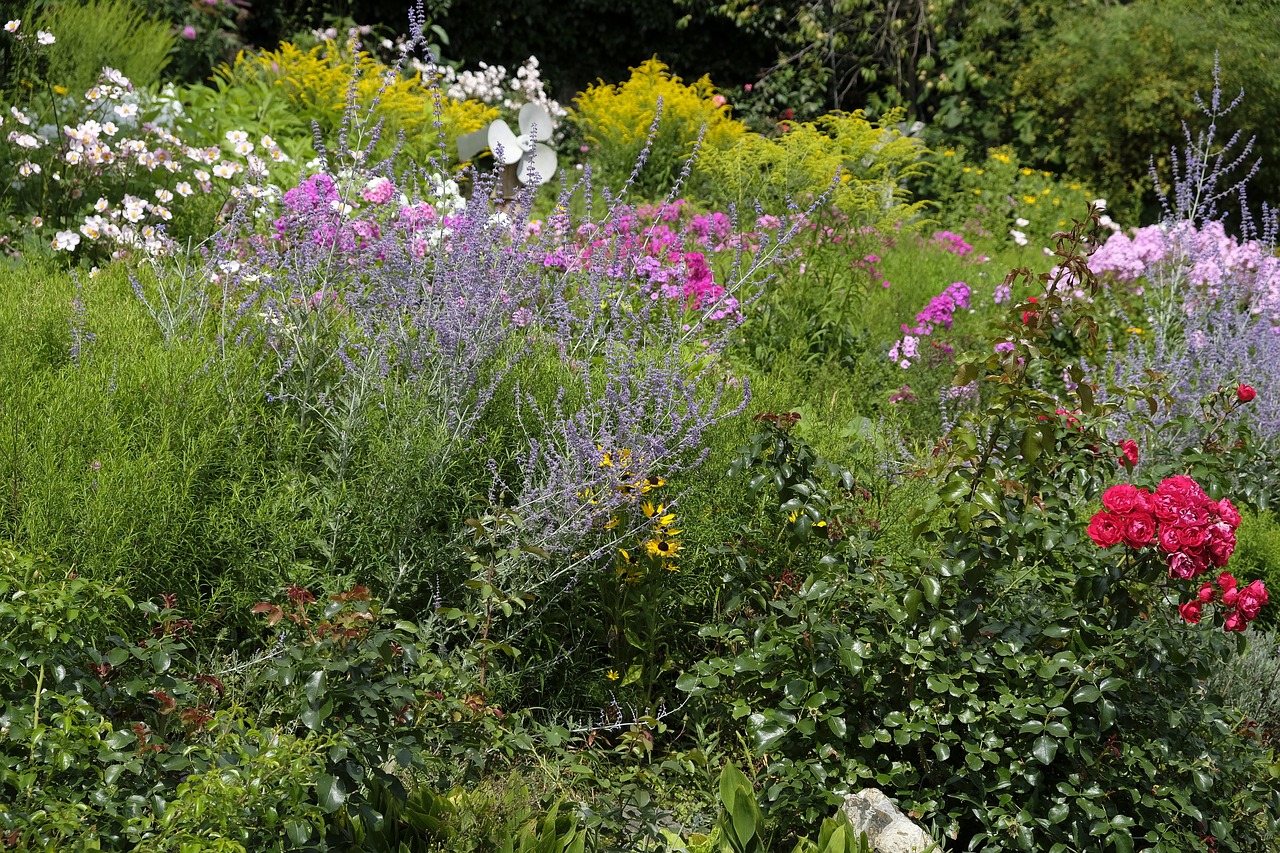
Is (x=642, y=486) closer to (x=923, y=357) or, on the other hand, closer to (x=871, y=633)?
(x=871, y=633)

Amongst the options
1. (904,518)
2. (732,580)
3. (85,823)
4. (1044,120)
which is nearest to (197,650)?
(85,823)

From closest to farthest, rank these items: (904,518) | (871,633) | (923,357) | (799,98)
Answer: (871,633) → (904,518) → (923,357) → (799,98)

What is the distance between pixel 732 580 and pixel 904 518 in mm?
693

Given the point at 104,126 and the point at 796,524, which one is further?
the point at 104,126

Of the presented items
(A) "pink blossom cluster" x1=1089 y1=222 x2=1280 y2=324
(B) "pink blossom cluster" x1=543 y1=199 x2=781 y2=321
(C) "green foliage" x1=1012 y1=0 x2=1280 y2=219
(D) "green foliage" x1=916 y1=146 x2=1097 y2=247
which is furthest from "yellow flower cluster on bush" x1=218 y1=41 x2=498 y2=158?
(C) "green foliage" x1=1012 y1=0 x2=1280 y2=219

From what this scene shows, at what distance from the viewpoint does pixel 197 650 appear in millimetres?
2719

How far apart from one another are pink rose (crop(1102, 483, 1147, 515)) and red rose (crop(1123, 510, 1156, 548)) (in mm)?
18

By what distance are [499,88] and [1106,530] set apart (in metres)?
9.10

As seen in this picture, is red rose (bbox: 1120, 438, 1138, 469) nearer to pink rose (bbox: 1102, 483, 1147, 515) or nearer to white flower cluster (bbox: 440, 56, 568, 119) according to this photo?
pink rose (bbox: 1102, 483, 1147, 515)

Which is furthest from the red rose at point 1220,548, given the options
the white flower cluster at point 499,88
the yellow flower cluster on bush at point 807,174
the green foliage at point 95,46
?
the white flower cluster at point 499,88

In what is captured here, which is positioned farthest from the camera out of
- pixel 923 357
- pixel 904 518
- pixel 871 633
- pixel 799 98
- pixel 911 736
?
pixel 799 98

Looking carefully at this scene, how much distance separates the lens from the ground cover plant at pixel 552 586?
2.12 m

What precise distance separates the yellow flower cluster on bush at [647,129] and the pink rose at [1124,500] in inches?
254

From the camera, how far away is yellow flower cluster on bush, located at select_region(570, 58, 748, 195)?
28.8 feet
